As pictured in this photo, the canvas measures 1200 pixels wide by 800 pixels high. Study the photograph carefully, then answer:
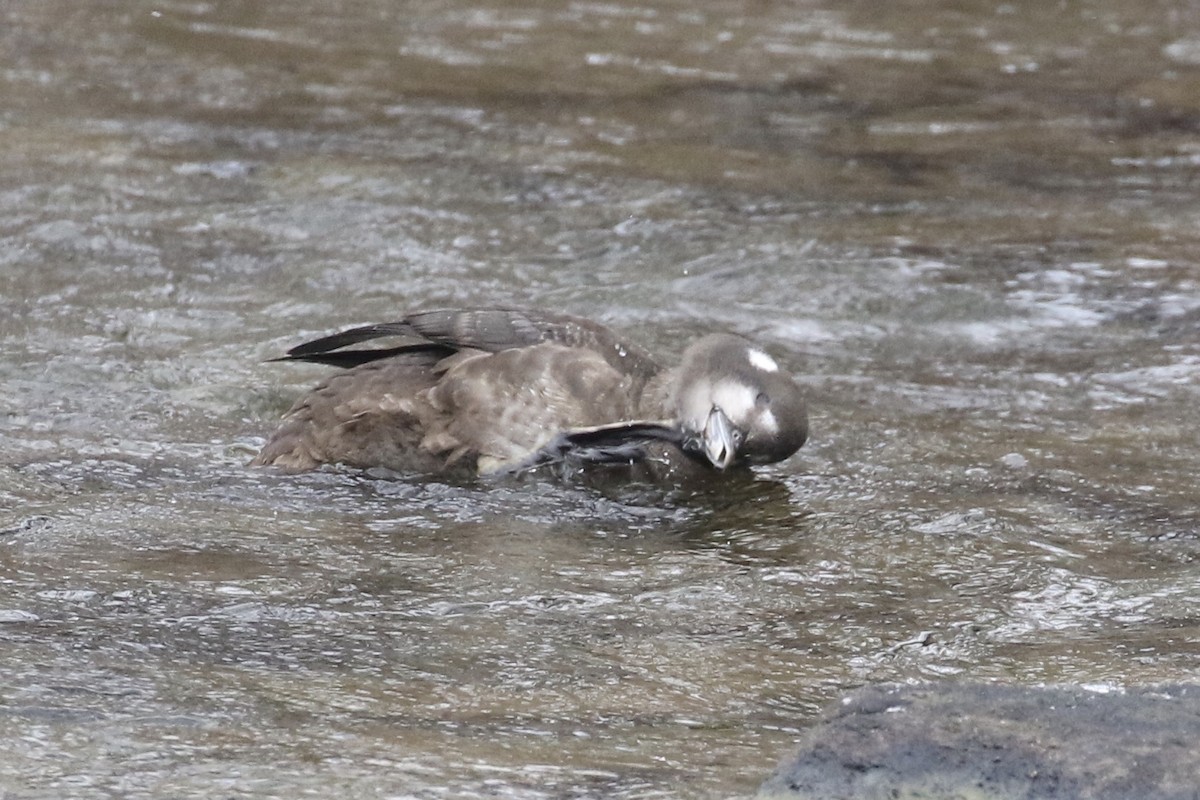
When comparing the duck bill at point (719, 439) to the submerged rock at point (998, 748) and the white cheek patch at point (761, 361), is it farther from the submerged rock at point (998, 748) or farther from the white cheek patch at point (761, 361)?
the submerged rock at point (998, 748)

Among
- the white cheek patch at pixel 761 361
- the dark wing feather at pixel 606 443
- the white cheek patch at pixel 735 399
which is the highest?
the white cheek patch at pixel 761 361

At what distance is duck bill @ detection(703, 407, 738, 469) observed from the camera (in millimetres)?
6445

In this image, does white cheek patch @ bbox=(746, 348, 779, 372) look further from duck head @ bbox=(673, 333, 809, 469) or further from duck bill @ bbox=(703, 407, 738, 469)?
duck bill @ bbox=(703, 407, 738, 469)

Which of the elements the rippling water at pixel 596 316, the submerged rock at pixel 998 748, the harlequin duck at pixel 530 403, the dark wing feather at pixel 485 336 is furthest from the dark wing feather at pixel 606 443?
the submerged rock at pixel 998 748

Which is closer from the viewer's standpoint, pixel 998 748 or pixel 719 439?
pixel 998 748

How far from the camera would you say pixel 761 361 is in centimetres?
660

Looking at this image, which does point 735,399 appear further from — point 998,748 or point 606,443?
point 998,748

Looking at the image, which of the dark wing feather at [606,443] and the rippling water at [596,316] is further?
the dark wing feather at [606,443]

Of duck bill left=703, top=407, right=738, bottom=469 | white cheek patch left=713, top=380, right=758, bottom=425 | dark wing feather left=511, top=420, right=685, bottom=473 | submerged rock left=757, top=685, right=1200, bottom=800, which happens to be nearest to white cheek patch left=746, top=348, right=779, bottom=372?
white cheek patch left=713, top=380, right=758, bottom=425

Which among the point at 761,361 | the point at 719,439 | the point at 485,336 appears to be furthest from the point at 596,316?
the point at 719,439

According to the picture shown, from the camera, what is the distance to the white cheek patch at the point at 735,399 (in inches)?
255

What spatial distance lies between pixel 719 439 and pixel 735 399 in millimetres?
152

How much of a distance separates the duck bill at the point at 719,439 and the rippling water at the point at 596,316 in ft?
0.74

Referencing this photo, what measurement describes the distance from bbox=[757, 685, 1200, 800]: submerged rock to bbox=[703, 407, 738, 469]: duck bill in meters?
2.62
